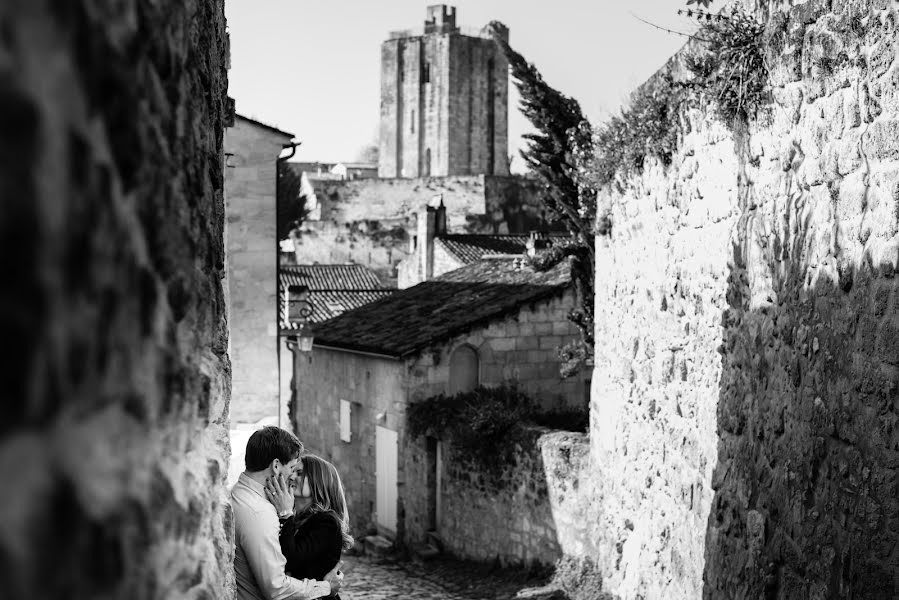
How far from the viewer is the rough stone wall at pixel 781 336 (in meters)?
4.10

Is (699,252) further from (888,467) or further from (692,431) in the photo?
(888,467)

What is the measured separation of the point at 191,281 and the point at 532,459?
11831mm

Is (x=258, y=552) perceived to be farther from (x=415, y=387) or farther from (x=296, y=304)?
(x=296, y=304)

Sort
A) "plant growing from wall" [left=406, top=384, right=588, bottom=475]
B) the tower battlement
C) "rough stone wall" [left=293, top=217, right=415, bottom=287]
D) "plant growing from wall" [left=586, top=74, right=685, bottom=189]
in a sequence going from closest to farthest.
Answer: "plant growing from wall" [left=586, top=74, right=685, bottom=189] < "plant growing from wall" [left=406, top=384, right=588, bottom=475] < "rough stone wall" [left=293, top=217, right=415, bottom=287] < the tower battlement

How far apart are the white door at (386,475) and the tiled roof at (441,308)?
1426mm

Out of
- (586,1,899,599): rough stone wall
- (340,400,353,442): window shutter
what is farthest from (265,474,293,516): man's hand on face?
(340,400,353,442): window shutter

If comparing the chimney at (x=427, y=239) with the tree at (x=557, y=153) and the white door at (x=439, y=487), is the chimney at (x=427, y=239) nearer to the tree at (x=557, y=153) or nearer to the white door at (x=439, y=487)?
the white door at (x=439, y=487)

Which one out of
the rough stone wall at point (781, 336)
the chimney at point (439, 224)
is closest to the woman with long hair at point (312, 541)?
the rough stone wall at point (781, 336)

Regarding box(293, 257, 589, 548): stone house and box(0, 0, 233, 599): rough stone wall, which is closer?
box(0, 0, 233, 599): rough stone wall

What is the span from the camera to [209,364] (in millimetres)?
2361

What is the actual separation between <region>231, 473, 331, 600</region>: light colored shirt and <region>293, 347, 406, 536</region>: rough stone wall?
520 inches

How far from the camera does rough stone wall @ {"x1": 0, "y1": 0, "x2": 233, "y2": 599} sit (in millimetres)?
833

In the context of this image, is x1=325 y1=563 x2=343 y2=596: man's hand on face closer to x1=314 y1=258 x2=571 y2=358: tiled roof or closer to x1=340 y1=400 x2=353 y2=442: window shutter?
x1=314 y1=258 x2=571 y2=358: tiled roof

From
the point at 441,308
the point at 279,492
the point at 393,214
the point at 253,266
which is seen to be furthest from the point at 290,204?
the point at 279,492
